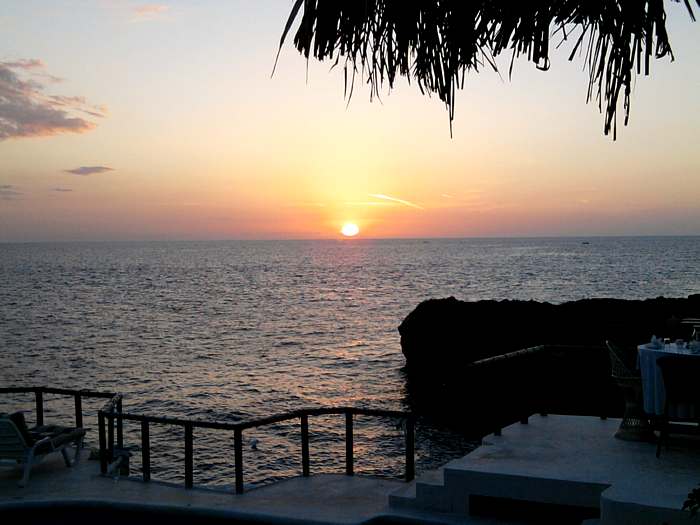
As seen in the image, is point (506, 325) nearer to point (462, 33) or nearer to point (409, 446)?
point (409, 446)

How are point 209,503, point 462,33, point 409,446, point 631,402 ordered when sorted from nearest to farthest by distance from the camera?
point 462,33 → point 209,503 → point 631,402 → point 409,446

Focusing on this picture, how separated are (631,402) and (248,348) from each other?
39003mm

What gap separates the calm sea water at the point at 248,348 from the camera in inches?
904

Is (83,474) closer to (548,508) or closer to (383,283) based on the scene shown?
(548,508)

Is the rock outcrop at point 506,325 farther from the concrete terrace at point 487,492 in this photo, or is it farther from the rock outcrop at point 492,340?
the concrete terrace at point 487,492

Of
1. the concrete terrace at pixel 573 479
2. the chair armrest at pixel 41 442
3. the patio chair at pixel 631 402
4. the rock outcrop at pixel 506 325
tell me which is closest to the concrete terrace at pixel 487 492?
the concrete terrace at pixel 573 479

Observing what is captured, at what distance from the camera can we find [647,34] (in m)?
2.66

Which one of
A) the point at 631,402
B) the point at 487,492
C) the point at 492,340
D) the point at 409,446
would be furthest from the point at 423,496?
the point at 492,340

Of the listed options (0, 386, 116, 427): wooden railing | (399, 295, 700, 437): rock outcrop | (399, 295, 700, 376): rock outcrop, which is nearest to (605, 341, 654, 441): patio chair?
(0, 386, 116, 427): wooden railing

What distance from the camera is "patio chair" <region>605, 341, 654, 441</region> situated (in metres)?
8.26

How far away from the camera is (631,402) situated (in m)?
8.41

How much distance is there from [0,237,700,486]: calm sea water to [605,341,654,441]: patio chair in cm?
1243

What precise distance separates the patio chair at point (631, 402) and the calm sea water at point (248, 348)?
1243cm

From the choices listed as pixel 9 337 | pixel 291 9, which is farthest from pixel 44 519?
pixel 9 337
